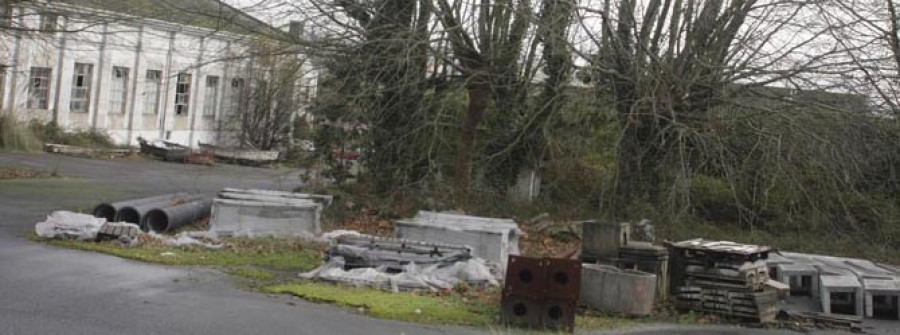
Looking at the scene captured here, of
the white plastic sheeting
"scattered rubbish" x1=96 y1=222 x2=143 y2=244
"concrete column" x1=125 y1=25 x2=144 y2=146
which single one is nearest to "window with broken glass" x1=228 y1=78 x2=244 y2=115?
"concrete column" x1=125 y1=25 x2=144 y2=146

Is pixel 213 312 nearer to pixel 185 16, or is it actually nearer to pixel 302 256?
pixel 302 256

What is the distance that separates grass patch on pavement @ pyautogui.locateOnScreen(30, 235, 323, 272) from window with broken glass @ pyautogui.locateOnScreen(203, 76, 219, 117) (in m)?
34.7

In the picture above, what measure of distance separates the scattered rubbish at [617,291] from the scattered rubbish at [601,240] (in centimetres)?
129

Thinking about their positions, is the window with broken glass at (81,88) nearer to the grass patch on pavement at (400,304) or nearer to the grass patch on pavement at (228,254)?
the grass patch on pavement at (228,254)

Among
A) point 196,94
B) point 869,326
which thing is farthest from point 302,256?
point 196,94

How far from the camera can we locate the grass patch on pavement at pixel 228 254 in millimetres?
12836

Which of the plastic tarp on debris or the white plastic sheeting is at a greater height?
the plastic tarp on debris

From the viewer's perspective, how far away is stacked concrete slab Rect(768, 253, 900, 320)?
13172 mm

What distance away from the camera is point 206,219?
693 inches

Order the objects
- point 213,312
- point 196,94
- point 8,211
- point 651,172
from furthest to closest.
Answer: point 196,94 → point 651,172 → point 8,211 → point 213,312

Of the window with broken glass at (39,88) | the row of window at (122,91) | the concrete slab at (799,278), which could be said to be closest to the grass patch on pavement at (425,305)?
the concrete slab at (799,278)

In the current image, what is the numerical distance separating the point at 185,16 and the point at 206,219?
5.25 meters

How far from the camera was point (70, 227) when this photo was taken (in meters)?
14.0

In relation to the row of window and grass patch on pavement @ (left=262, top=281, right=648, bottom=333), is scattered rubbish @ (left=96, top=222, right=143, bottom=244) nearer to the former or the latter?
grass patch on pavement @ (left=262, top=281, right=648, bottom=333)
